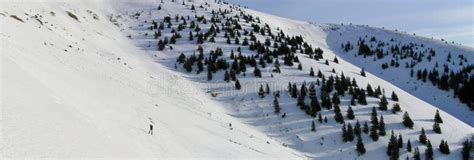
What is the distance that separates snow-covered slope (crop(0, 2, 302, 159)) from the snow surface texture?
4.4 inches

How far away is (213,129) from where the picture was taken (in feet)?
141

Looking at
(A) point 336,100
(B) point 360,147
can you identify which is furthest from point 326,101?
(B) point 360,147

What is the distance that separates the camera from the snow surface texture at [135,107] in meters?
24.7

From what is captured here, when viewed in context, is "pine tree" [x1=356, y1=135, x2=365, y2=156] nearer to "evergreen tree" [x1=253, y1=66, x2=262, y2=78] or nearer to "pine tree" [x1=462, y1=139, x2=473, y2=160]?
"pine tree" [x1=462, y1=139, x2=473, y2=160]

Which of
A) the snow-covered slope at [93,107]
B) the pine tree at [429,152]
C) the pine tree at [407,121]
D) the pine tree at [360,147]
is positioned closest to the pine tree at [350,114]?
the pine tree at [407,121]

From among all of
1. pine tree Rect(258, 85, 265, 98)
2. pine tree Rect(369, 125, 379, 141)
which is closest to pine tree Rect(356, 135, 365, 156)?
pine tree Rect(369, 125, 379, 141)

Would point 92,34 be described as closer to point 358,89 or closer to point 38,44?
point 38,44

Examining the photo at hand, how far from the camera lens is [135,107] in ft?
131

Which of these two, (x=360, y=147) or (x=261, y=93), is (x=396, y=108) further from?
(x=261, y=93)

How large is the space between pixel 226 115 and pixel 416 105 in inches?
1067

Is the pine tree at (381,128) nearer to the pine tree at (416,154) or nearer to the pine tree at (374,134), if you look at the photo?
the pine tree at (374,134)

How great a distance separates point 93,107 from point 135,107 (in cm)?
738

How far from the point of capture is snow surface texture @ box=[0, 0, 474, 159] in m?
24.7

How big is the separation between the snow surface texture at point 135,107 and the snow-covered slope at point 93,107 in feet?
0.36
